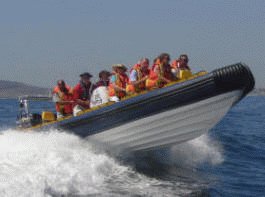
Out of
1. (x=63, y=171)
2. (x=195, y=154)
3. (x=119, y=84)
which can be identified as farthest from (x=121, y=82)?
(x=63, y=171)

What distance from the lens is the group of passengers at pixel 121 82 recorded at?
7793mm

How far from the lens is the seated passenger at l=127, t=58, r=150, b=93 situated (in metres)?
8.06

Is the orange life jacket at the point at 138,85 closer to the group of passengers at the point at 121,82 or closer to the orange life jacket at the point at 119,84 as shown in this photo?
the group of passengers at the point at 121,82

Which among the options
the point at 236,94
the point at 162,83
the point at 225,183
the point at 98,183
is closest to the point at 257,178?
the point at 225,183

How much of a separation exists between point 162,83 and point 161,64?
290 millimetres

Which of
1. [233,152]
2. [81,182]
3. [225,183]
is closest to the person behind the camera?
[81,182]

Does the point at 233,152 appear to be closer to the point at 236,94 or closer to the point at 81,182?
the point at 236,94

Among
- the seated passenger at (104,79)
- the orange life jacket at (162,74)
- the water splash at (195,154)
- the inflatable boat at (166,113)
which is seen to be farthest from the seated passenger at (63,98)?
the water splash at (195,154)

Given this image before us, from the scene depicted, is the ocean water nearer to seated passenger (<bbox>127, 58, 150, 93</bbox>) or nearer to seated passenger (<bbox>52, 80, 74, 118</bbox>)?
seated passenger (<bbox>52, 80, 74, 118</bbox>)

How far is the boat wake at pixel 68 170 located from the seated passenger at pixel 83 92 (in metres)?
0.78

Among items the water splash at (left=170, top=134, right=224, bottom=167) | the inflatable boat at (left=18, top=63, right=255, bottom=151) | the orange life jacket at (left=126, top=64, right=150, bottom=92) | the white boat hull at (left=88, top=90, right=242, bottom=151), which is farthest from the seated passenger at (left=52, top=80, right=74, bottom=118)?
the water splash at (left=170, top=134, right=224, bottom=167)

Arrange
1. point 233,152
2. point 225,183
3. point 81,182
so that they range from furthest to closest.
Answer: point 233,152
point 225,183
point 81,182

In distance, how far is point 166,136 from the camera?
777cm

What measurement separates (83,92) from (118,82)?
0.80 metres
